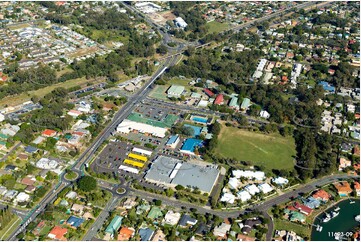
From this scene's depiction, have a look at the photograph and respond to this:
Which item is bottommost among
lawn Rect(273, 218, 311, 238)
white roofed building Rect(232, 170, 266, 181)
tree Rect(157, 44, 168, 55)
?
lawn Rect(273, 218, 311, 238)

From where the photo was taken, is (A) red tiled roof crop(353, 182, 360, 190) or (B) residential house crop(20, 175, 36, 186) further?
(A) red tiled roof crop(353, 182, 360, 190)

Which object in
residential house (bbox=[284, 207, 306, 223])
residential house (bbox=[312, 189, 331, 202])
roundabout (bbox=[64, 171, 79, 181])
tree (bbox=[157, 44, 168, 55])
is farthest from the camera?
tree (bbox=[157, 44, 168, 55])

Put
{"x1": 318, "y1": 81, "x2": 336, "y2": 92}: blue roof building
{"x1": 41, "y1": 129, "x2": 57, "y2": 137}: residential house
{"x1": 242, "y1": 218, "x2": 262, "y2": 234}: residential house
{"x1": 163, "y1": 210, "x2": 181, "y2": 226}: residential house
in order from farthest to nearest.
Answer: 1. {"x1": 318, "y1": 81, "x2": 336, "y2": 92}: blue roof building
2. {"x1": 41, "y1": 129, "x2": 57, "y2": 137}: residential house
3. {"x1": 163, "y1": 210, "x2": 181, "y2": 226}: residential house
4. {"x1": 242, "y1": 218, "x2": 262, "y2": 234}: residential house

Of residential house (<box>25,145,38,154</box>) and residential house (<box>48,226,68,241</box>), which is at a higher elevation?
residential house (<box>25,145,38,154</box>)

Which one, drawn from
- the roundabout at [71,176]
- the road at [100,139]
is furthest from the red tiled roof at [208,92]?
the roundabout at [71,176]

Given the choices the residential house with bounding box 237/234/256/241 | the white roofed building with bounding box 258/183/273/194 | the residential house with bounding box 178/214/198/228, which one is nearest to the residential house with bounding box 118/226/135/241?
the residential house with bounding box 178/214/198/228

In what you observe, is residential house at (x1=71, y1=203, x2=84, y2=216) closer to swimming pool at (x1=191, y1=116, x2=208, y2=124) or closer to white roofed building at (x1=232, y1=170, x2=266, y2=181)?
white roofed building at (x1=232, y1=170, x2=266, y2=181)

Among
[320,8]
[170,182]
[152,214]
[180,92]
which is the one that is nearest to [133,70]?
[180,92]

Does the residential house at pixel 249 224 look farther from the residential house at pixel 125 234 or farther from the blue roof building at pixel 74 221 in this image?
the blue roof building at pixel 74 221
